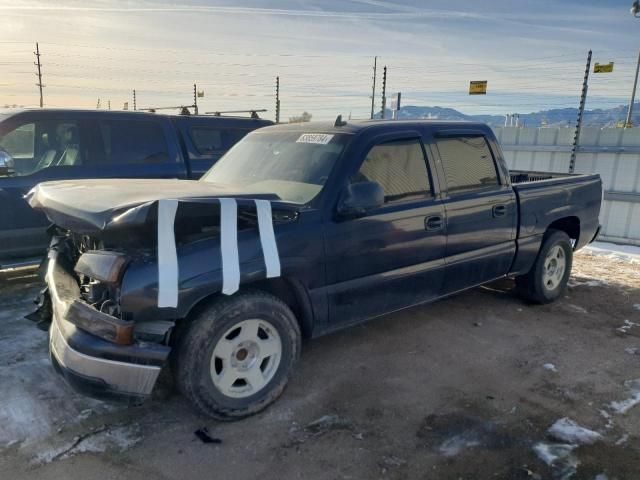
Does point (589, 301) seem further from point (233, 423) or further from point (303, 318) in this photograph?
point (233, 423)

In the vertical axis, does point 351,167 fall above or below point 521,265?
above

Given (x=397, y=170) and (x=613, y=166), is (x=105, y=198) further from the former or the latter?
(x=613, y=166)

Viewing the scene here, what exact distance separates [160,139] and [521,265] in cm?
439

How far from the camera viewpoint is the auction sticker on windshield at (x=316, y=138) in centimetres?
382

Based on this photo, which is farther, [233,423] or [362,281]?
[362,281]

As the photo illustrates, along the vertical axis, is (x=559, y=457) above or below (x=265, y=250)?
below

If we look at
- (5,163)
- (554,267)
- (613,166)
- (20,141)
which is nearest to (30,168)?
(20,141)

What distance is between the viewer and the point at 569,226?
18.6 ft

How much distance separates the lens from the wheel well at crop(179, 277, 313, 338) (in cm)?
330

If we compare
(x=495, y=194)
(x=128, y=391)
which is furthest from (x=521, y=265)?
(x=128, y=391)

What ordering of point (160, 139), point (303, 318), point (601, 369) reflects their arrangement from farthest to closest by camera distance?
1. point (160, 139)
2. point (601, 369)
3. point (303, 318)

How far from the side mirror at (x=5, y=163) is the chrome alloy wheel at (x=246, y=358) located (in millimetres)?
3261

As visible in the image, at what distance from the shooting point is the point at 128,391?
2.70m

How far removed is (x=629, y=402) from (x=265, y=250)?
2752mm
